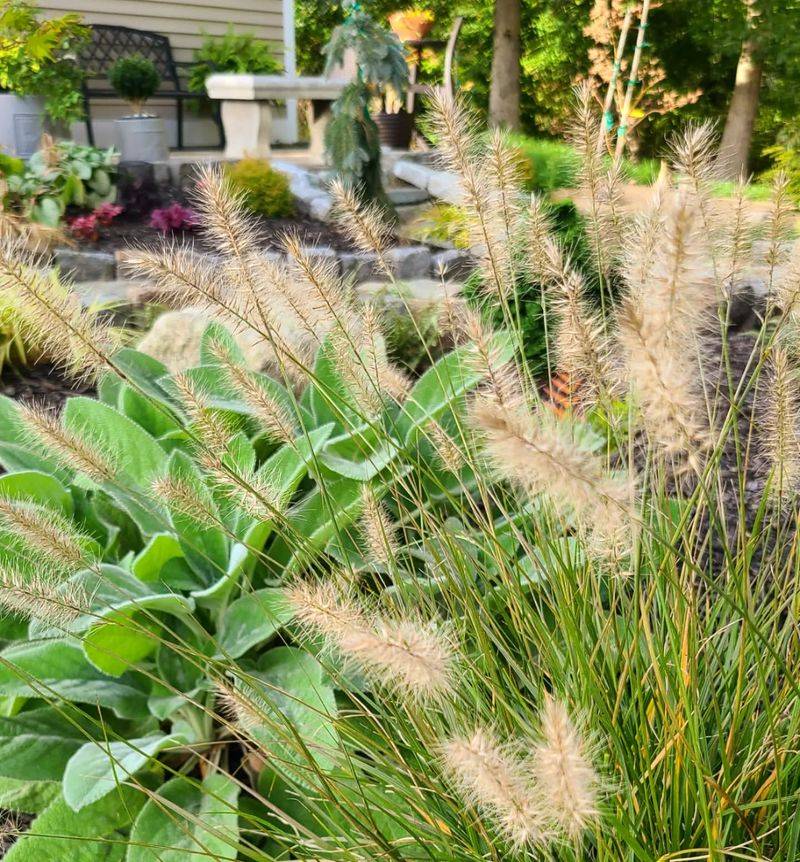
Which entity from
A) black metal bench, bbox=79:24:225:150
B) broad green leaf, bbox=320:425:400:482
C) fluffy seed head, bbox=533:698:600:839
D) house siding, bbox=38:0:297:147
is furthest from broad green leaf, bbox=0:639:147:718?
house siding, bbox=38:0:297:147

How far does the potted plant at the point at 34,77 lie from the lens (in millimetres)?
7902

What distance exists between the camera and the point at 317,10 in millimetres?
16812

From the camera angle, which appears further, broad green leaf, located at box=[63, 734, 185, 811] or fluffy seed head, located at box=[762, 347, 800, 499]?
broad green leaf, located at box=[63, 734, 185, 811]

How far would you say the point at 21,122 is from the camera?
8461 mm

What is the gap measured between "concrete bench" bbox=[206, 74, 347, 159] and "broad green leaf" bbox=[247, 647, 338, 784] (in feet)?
27.2

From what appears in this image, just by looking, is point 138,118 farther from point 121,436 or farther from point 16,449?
point 121,436

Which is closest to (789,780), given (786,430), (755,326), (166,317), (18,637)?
(786,430)

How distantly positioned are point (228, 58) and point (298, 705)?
33.8ft

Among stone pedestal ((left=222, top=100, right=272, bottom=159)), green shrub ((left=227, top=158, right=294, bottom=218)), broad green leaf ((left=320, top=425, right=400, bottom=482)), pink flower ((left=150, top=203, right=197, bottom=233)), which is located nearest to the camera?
broad green leaf ((left=320, top=425, right=400, bottom=482))

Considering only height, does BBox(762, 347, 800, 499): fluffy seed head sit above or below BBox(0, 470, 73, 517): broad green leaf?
above

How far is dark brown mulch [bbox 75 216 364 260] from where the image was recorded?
21.6ft

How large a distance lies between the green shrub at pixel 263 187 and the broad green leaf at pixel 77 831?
20.9ft

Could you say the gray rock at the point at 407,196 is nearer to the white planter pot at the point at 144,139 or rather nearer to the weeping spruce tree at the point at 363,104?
the weeping spruce tree at the point at 363,104

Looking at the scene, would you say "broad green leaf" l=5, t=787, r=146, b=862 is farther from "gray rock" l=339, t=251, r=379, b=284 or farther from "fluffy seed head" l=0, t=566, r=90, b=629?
"gray rock" l=339, t=251, r=379, b=284
